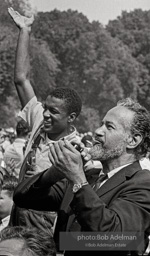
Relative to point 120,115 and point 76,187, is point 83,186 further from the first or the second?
point 120,115

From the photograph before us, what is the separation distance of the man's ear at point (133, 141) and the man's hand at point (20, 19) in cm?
219

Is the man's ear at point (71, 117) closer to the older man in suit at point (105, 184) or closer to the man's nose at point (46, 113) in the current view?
the man's nose at point (46, 113)

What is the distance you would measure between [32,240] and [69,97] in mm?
2005

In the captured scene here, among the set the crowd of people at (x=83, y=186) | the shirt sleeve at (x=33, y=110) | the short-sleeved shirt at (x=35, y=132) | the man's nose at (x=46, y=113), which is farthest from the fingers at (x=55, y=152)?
the shirt sleeve at (x=33, y=110)

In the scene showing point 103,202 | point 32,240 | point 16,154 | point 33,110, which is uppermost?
point 33,110

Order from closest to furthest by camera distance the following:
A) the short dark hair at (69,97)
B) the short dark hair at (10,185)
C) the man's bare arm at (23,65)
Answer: the short dark hair at (69,97) < the man's bare arm at (23,65) < the short dark hair at (10,185)

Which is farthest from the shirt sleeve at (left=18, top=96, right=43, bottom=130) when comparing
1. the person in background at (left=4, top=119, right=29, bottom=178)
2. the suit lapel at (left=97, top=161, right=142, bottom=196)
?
the person in background at (left=4, top=119, right=29, bottom=178)

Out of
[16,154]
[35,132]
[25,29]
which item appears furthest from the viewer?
[16,154]

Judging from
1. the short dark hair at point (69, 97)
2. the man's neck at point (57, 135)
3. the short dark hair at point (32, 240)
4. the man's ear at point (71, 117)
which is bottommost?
the short dark hair at point (32, 240)

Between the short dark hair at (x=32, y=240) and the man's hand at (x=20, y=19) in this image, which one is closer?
the short dark hair at (x=32, y=240)

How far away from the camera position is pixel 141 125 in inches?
126

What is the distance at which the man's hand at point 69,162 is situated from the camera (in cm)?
276

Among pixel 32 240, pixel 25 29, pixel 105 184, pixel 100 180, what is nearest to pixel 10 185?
pixel 25 29

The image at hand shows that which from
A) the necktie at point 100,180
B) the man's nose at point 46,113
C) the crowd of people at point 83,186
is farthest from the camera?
the man's nose at point 46,113
